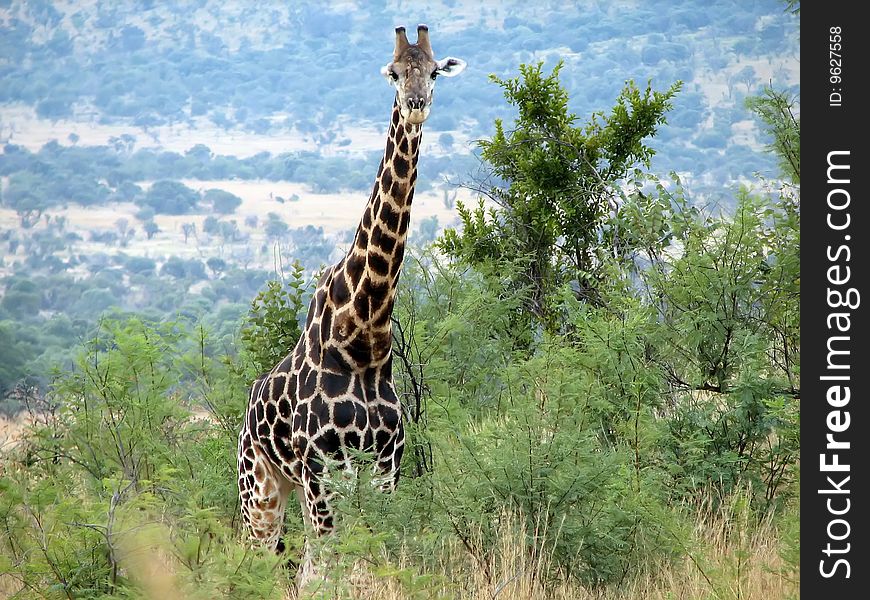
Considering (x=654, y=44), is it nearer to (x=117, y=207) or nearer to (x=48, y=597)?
(x=117, y=207)

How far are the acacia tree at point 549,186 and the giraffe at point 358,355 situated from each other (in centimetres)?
610

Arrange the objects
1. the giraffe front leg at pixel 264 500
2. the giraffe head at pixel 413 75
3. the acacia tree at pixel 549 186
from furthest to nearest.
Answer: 1. the acacia tree at pixel 549 186
2. the giraffe front leg at pixel 264 500
3. the giraffe head at pixel 413 75

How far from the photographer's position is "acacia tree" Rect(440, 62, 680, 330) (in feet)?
40.4

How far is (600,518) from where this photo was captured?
5754 mm

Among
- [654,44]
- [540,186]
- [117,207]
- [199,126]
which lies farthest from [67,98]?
[540,186]

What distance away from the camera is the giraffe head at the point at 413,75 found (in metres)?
5.68

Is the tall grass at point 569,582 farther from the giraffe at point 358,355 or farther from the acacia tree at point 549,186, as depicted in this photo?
the acacia tree at point 549,186

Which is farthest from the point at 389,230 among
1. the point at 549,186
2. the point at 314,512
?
the point at 549,186

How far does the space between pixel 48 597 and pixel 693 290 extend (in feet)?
15.2

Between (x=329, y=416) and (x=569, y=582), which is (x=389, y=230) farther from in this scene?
(x=569, y=582)

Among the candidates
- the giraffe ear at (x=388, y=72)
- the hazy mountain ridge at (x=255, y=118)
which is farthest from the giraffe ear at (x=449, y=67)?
the hazy mountain ridge at (x=255, y=118)
